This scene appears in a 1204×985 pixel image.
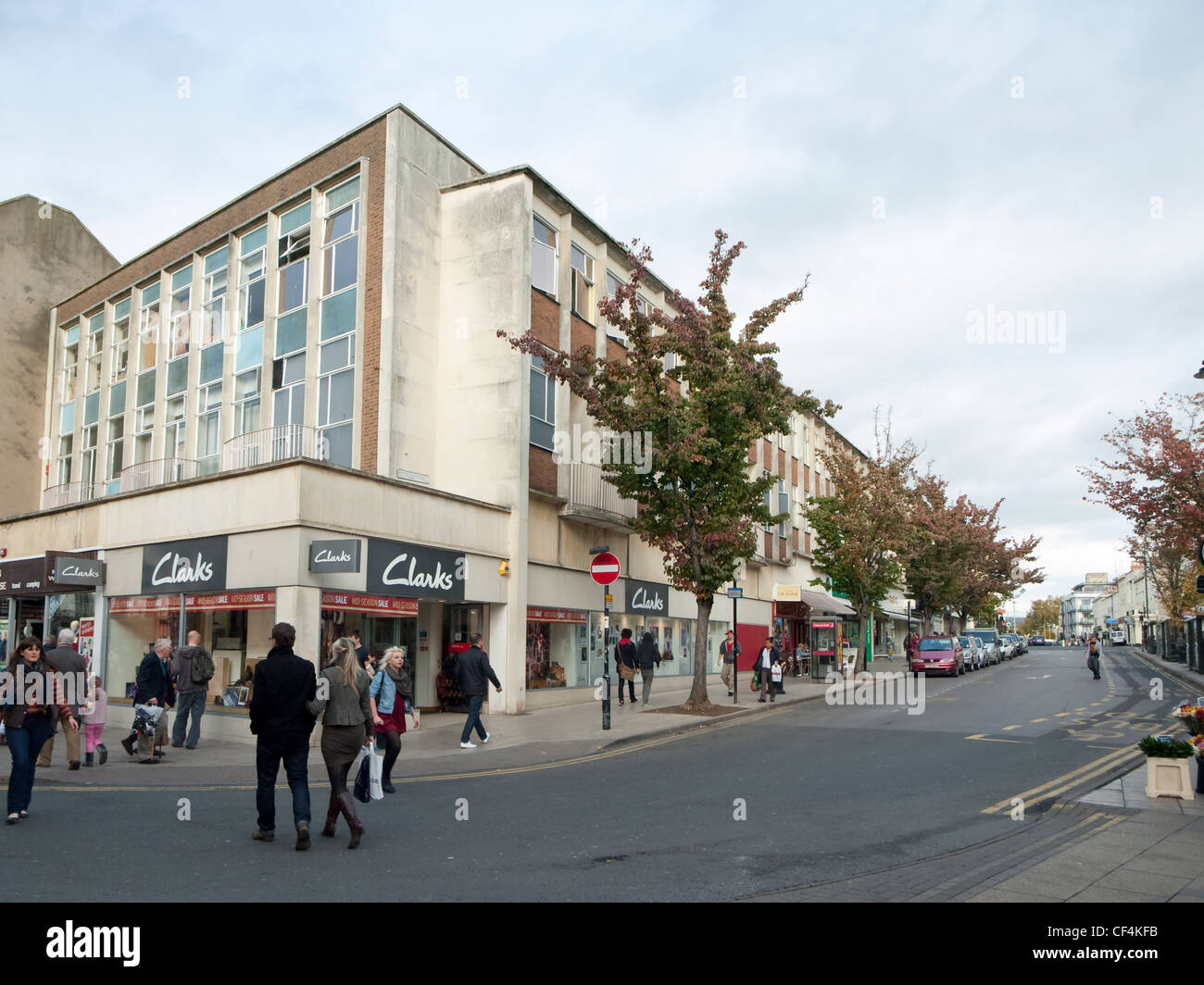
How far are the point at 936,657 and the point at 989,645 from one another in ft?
57.1

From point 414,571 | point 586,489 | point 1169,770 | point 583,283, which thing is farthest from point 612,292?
point 1169,770

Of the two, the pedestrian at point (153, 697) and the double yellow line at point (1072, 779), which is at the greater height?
the pedestrian at point (153, 697)

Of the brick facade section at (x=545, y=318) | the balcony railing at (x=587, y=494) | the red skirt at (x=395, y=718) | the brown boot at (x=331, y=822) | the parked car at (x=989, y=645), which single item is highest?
the brick facade section at (x=545, y=318)

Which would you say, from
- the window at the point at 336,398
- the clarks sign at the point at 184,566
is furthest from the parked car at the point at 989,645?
the clarks sign at the point at 184,566

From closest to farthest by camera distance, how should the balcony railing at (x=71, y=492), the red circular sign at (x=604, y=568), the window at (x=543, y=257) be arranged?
the red circular sign at (x=604, y=568) → the window at (x=543, y=257) → the balcony railing at (x=71, y=492)

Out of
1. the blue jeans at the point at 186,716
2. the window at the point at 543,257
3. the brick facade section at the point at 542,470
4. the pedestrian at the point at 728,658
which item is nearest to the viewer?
the blue jeans at the point at 186,716

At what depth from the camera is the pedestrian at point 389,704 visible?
10.9 m

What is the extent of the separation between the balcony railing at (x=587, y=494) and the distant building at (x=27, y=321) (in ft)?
68.9

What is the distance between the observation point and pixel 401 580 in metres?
18.0

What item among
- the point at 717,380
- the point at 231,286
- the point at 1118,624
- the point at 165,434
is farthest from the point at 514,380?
the point at 1118,624

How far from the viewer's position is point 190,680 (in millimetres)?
14859

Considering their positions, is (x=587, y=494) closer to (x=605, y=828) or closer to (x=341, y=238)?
(x=341, y=238)

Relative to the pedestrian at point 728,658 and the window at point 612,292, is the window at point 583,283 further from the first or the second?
the pedestrian at point 728,658
